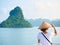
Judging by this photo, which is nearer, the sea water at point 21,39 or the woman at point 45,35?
the woman at point 45,35

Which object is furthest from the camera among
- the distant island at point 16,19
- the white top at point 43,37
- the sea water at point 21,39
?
the distant island at point 16,19

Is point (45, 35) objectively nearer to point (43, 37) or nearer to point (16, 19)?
point (43, 37)

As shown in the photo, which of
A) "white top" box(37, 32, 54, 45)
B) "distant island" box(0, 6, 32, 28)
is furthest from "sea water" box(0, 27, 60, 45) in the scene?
"white top" box(37, 32, 54, 45)

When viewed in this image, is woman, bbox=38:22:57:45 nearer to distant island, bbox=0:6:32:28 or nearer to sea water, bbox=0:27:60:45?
sea water, bbox=0:27:60:45

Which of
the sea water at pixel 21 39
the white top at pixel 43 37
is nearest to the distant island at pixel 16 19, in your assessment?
the sea water at pixel 21 39

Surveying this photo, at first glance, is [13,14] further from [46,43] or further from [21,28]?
[46,43]

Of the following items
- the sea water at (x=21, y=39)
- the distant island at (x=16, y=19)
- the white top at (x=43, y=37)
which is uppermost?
the distant island at (x=16, y=19)

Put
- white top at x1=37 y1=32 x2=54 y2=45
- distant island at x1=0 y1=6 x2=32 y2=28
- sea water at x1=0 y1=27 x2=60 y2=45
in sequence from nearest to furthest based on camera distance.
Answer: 1. white top at x1=37 y1=32 x2=54 y2=45
2. sea water at x1=0 y1=27 x2=60 y2=45
3. distant island at x1=0 y1=6 x2=32 y2=28

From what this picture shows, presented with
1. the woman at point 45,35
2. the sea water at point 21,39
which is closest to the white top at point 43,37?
the woman at point 45,35

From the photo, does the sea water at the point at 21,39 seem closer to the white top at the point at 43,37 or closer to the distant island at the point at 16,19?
the distant island at the point at 16,19

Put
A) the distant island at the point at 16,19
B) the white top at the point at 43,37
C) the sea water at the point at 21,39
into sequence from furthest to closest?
1. the distant island at the point at 16,19
2. the sea water at the point at 21,39
3. the white top at the point at 43,37

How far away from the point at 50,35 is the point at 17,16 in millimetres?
54292

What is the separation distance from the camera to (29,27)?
205 feet

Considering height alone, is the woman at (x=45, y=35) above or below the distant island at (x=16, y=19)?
below
